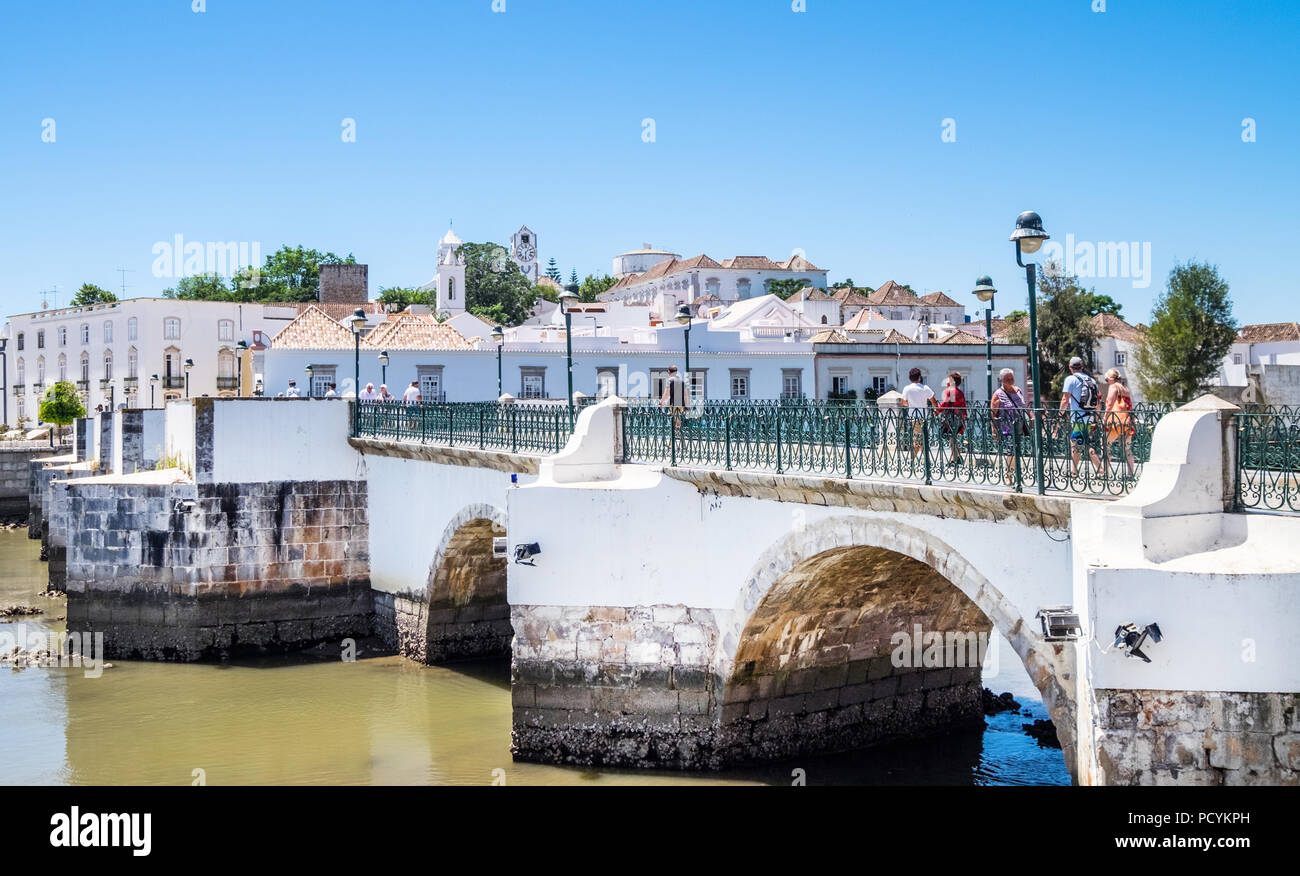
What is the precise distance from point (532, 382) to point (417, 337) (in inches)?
135

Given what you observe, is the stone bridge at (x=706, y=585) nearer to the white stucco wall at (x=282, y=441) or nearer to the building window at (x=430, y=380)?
the white stucco wall at (x=282, y=441)

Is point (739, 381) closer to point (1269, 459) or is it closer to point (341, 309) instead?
point (341, 309)

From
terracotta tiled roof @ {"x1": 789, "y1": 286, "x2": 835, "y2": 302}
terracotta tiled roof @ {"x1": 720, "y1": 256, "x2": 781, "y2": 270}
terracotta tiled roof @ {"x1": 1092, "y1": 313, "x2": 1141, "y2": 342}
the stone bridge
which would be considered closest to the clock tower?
terracotta tiled roof @ {"x1": 720, "y1": 256, "x2": 781, "y2": 270}

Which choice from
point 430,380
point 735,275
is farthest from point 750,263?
point 430,380

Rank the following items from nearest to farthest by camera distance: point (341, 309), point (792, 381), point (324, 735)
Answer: point (324, 735), point (792, 381), point (341, 309)

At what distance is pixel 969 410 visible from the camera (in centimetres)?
988

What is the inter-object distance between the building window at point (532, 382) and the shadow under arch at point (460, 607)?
14.2 meters

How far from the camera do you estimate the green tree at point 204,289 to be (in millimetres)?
68875

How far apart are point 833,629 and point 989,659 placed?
6353 mm

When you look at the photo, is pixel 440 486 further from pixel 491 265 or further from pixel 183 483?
pixel 491 265

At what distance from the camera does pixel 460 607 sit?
65.0 feet

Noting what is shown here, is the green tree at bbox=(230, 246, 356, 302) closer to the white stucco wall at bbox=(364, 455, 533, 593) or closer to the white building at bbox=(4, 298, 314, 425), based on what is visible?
the white building at bbox=(4, 298, 314, 425)

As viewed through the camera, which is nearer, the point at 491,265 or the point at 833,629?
the point at 833,629

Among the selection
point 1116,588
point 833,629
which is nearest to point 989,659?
point 833,629
